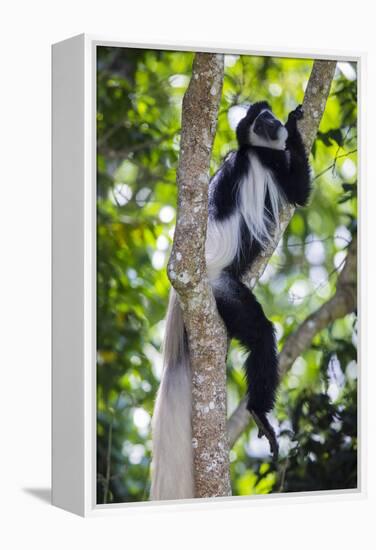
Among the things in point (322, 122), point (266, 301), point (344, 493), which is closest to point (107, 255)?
point (266, 301)

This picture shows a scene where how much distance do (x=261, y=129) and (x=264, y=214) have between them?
342 mm

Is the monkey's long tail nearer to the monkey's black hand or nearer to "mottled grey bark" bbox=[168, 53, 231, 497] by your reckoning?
"mottled grey bark" bbox=[168, 53, 231, 497]

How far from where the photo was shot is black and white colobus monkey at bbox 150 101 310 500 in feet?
12.6

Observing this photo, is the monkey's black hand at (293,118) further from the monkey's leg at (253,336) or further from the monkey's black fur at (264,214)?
the monkey's leg at (253,336)

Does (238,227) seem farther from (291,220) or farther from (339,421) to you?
(339,421)

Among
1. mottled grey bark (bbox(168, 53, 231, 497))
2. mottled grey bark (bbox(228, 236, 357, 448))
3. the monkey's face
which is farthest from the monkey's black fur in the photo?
mottled grey bark (bbox(228, 236, 357, 448))

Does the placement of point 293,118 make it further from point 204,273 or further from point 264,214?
point 204,273

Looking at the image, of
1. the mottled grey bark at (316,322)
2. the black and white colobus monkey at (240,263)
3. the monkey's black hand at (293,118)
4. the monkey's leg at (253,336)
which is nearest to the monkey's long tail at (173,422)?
the black and white colobus monkey at (240,263)

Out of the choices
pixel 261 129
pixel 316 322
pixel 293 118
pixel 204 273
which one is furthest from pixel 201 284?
pixel 316 322

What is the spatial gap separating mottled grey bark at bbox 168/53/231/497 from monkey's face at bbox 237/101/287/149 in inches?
14.5

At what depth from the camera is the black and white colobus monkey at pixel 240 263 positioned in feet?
12.6

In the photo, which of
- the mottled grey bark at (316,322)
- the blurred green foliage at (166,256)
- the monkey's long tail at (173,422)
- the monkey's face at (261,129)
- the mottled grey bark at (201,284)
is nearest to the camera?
the mottled grey bark at (201,284)

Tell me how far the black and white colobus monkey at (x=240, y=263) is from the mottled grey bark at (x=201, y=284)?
7 centimetres

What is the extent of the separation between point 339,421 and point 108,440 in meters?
0.97
